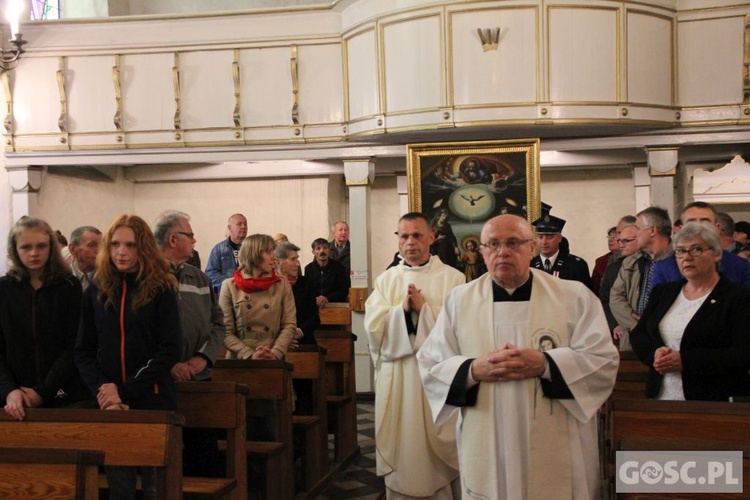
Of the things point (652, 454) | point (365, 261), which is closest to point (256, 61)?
point (365, 261)

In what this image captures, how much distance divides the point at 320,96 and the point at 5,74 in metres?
3.87

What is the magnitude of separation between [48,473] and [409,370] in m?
2.70

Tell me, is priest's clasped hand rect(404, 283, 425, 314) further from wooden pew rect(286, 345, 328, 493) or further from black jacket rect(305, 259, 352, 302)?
black jacket rect(305, 259, 352, 302)

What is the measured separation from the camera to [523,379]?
11.9ft

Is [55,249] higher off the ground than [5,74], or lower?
lower

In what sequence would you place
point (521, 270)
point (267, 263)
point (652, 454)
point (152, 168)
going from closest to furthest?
point (652, 454)
point (521, 270)
point (267, 263)
point (152, 168)

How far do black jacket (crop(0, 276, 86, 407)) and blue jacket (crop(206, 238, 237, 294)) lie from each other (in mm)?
4358

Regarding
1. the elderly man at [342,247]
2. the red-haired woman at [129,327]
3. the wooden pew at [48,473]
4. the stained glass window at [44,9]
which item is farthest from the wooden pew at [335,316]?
the stained glass window at [44,9]

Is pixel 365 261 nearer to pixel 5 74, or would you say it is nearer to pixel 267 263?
pixel 267 263

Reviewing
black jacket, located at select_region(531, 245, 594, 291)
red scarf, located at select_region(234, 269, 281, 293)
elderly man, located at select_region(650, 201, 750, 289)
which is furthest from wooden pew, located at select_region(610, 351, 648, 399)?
red scarf, located at select_region(234, 269, 281, 293)

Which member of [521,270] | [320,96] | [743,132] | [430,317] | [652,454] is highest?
[320,96]

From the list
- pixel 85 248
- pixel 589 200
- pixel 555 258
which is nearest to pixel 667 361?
pixel 555 258

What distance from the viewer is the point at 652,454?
3.32 meters

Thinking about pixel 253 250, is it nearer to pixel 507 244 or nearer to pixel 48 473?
pixel 507 244
